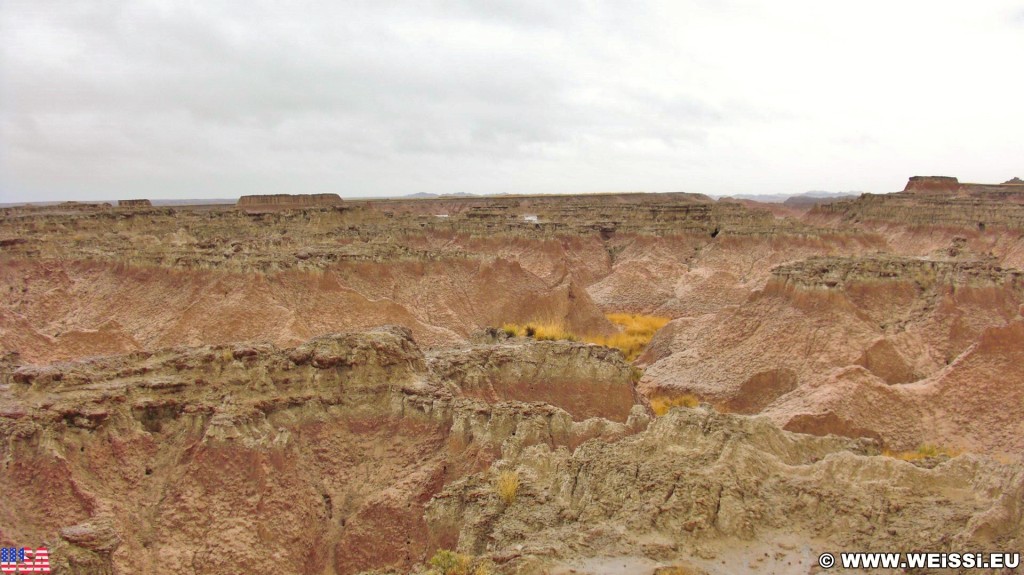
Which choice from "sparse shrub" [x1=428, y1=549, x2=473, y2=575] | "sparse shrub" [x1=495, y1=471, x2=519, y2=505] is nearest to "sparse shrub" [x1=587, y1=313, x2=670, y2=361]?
"sparse shrub" [x1=495, y1=471, x2=519, y2=505]

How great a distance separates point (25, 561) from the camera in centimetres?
823

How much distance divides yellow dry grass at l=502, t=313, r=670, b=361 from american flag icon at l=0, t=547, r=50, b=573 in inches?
728

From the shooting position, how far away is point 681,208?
6306 centimetres

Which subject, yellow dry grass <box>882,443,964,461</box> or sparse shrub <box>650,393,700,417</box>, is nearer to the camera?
yellow dry grass <box>882,443,964,461</box>

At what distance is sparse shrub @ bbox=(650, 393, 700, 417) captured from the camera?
71.8 feet

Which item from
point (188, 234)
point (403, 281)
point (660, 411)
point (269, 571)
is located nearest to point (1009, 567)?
point (269, 571)

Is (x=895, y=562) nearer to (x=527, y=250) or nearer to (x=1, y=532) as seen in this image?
(x=1, y=532)

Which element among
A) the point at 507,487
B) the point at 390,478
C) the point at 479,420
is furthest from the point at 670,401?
the point at 507,487

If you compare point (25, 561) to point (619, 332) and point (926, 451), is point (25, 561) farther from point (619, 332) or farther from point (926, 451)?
point (619, 332)

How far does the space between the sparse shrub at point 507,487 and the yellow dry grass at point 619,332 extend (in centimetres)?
1576

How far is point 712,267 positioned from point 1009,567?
1604 inches

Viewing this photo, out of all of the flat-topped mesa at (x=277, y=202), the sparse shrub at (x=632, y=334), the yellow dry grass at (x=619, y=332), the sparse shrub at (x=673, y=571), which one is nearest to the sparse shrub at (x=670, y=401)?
the yellow dry grass at (x=619, y=332)

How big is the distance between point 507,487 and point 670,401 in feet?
45.2

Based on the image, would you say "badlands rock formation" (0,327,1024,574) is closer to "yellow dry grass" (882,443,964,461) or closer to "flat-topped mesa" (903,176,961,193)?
"yellow dry grass" (882,443,964,461)
